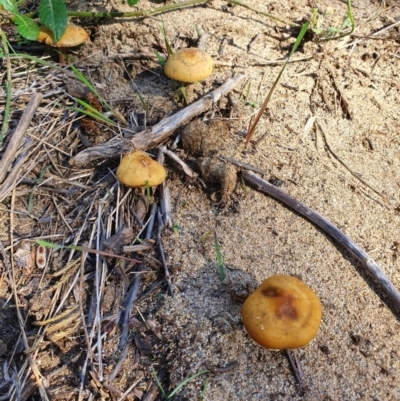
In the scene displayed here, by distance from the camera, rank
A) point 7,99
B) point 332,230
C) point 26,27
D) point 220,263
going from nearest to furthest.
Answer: point 220,263
point 332,230
point 7,99
point 26,27

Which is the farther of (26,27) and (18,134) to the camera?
(26,27)

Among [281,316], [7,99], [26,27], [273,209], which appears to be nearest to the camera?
[281,316]

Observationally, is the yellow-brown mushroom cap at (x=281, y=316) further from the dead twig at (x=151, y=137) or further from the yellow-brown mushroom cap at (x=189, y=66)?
the yellow-brown mushroom cap at (x=189, y=66)

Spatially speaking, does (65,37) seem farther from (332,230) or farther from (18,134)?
(332,230)

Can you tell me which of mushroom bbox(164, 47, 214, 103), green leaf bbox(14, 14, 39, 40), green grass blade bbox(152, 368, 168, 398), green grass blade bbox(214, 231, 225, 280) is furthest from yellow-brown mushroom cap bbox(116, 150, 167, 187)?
green leaf bbox(14, 14, 39, 40)

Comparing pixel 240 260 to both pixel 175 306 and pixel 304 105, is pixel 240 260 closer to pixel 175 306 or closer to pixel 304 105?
pixel 175 306

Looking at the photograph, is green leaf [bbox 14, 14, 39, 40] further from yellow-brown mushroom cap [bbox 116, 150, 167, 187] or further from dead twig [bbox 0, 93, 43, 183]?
yellow-brown mushroom cap [bbox 116, 150, 167, 187]

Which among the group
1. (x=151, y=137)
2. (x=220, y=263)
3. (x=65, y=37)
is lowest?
(x=220, y=263)

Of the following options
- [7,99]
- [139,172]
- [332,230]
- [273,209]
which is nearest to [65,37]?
[7,99]
